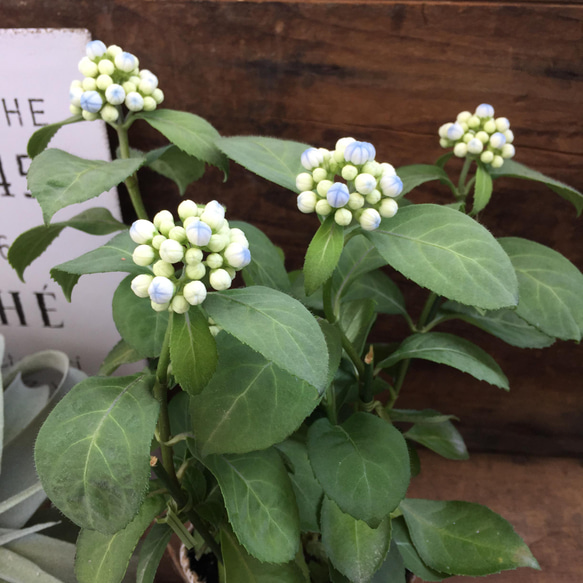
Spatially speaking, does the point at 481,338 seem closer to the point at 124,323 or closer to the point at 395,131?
the point at 395,131

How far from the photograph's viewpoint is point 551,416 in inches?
31.0

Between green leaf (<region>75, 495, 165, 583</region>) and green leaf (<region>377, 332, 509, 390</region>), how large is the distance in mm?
239

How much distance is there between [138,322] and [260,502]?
169 mm

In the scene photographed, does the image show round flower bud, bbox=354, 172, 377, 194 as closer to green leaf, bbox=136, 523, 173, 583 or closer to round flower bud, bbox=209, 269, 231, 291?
round flower bud, bbox=209, 269, 231, 291

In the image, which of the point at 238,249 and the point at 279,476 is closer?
the point at 238,249

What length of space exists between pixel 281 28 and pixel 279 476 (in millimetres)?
441

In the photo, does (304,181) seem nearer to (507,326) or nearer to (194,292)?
(194,292)

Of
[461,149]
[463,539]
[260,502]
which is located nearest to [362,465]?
[260,502]

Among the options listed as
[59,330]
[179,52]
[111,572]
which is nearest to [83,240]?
[59,330]

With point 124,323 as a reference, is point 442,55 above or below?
above

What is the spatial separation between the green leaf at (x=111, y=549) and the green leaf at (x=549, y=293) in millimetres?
341

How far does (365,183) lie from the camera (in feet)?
1.18

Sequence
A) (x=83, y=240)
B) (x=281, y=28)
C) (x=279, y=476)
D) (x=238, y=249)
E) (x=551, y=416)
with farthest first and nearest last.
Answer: (x=551, y=416)
(x=83, y=240)
(x=281, y=28)
(x=279, y=476)
(x=238, y=249)

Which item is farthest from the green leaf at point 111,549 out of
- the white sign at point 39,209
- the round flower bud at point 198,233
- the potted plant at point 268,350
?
the white sign at point 39,209
